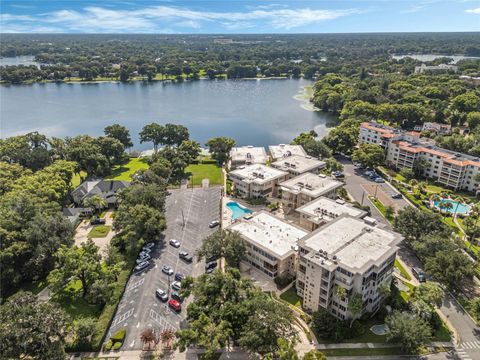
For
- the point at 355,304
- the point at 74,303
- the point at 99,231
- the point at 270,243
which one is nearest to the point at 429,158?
the point at 270,243

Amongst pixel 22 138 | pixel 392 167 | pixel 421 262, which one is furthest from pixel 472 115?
pixel 22 138

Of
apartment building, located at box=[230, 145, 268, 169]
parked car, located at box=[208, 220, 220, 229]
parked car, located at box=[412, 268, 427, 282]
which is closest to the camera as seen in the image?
parked car, located at box=[412, 268, 427, 282]

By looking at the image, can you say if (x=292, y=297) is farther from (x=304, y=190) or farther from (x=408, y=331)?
(x=304, y=190)

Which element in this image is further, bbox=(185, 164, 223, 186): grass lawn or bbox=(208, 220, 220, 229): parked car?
bbox=(185, 164, 223, 186): grass lawn

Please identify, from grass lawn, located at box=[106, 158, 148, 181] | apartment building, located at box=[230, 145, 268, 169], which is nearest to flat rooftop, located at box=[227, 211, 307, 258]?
apartment building, located at box=[230, 145, 268, 169]

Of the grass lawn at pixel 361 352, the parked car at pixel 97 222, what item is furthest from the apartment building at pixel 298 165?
the grass lawn at pixel 361 352

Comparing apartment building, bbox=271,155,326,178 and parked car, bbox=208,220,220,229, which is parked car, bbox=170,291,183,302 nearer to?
parked car, bbox=208,220,220,229

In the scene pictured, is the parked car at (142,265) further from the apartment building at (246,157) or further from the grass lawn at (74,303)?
the apartment building at (246,157)
